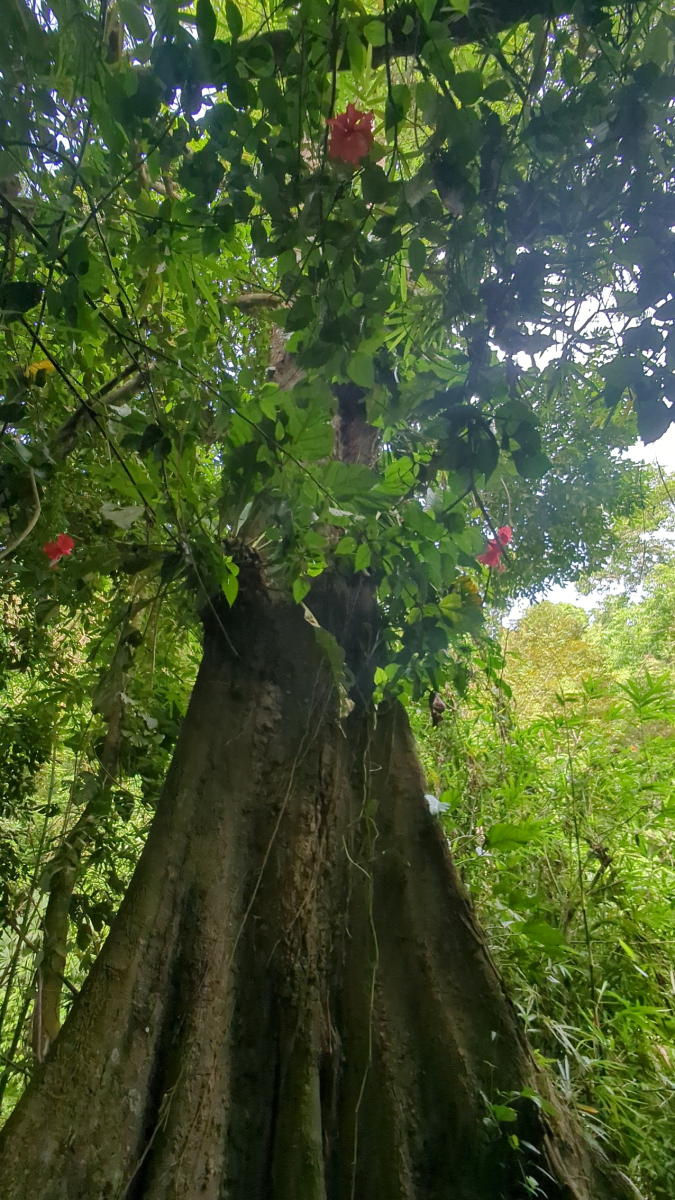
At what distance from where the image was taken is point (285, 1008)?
117cm

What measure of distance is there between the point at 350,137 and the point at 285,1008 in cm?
140

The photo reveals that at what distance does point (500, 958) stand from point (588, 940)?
0.23 m

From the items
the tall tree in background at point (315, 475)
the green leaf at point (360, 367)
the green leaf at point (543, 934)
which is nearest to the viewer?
the tall tree in background at point (315, 475)

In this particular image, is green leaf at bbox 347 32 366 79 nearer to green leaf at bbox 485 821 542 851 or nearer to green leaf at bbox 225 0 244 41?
green leaf at bbox 225 0 244 41

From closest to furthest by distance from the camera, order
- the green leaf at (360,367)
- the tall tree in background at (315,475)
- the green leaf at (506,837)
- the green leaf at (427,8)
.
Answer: the green leaf at (427,8) → the tall tree in background at (315,475) → the green leaf at (360,367) → the green leaf at (506,837)

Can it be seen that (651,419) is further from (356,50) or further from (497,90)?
(356,50)

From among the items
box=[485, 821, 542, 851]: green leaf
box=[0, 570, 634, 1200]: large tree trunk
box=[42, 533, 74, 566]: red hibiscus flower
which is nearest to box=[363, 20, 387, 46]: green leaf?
box=[0, 570, 634, 1200]: large tree trunk

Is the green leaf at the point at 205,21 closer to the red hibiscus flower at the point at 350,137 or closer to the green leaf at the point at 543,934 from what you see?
the red hibiscus flower at the point at 350,137

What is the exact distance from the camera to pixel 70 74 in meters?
0.95

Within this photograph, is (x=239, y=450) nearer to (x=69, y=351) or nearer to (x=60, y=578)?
(x=69, y=351)

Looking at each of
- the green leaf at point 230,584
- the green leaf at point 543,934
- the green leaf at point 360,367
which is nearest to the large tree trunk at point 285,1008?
the green leaf at point 543,934

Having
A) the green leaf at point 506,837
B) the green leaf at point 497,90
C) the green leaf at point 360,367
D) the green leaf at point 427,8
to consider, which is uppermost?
the green leaf at point 497,90

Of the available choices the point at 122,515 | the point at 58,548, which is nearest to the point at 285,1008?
the point at 122,515

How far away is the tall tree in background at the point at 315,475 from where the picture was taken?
72 cm
